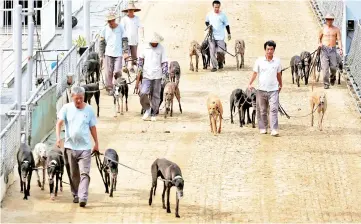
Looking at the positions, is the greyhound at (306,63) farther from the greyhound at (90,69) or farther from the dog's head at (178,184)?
the dog's head at (178,184)

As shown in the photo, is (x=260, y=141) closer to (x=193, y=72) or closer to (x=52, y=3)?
(x=193, y=72)

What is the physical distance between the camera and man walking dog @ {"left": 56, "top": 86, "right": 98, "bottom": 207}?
19.0 metres

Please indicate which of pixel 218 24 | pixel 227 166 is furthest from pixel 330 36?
pixel 227 166

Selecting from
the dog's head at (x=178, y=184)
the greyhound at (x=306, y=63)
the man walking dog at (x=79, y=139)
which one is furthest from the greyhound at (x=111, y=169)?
the greyhound at (x=306, y=63)

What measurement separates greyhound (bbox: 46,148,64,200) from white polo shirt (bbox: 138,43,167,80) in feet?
15.6

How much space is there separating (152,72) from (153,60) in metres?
0.22

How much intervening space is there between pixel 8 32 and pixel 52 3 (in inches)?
56.4

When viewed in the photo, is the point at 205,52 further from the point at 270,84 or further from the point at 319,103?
the point at 270,84

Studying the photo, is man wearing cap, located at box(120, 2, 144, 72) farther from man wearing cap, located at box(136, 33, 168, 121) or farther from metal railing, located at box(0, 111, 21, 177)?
metal railing, located at box(0, 111, 21, 177)

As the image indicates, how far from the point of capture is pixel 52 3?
33.2m

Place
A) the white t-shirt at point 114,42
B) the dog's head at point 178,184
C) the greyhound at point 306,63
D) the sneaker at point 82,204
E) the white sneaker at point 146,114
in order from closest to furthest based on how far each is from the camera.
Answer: the dog's head at point 178,184
the sneaker at point 82,204
the white sneaker at point 146,114
the white t-shirt at point 114,42
the greyhound at point 306,63

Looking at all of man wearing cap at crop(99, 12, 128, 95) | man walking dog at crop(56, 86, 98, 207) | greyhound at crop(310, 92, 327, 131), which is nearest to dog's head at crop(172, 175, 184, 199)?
man walking dog at crop(56, 86, 98, 207)

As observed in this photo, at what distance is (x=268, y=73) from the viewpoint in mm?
23375

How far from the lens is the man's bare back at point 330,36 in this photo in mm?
27125
